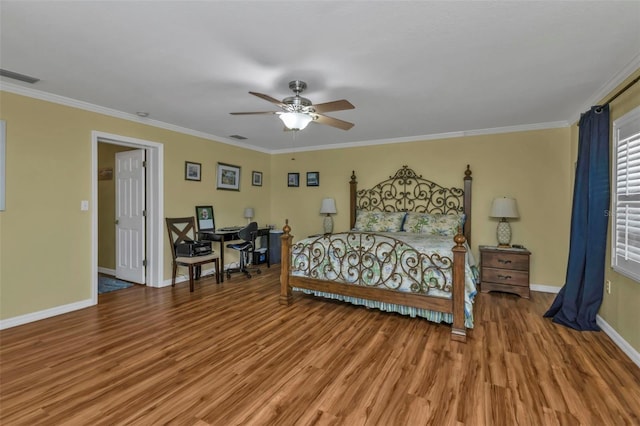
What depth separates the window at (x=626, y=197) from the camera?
2.50m

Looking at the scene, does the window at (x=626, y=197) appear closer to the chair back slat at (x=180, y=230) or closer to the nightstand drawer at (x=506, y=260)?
the nightstand drawer at (x=506, y=260)

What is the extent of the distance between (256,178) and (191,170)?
152 cm

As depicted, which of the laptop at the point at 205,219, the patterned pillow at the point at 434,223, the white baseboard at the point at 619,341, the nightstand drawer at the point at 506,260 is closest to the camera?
the white baseboard at the point at 619,341

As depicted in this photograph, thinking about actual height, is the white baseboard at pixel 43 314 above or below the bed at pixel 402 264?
below

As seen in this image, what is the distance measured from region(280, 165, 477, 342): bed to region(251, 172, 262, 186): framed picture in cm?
244

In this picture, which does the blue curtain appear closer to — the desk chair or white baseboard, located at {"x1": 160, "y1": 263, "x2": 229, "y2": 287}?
the desk chair

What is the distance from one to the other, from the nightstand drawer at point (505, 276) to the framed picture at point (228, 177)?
14.3 feet

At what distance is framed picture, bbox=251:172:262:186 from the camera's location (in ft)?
20.1

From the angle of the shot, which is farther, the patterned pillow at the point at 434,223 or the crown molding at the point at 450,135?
the patterned pillow at the point at 434,223

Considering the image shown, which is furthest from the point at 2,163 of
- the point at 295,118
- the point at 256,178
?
the point at 256,178

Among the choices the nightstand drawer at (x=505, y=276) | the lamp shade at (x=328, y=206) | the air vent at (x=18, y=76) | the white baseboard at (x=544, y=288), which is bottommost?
the white baseboard at (x=544, y=288)

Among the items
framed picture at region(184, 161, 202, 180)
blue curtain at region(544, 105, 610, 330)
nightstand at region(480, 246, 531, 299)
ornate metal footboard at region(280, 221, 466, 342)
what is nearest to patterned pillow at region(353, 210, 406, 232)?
ornate metal footboard at region(280, 221, 466, 342)

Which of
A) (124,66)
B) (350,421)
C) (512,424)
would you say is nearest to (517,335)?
(512,424)

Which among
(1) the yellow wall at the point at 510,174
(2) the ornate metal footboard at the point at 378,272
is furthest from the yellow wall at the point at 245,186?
(2) the ornate metal footboard at the point at 378,272
